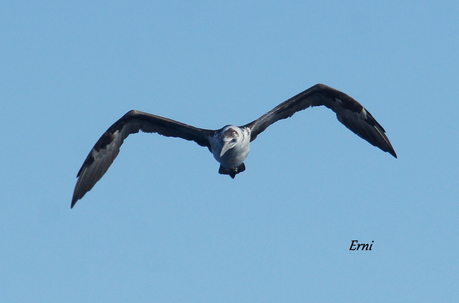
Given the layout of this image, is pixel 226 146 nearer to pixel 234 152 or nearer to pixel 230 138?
pixel 230 138

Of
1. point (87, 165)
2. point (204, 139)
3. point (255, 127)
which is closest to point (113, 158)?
point (87, 165)

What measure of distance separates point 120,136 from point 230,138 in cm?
334

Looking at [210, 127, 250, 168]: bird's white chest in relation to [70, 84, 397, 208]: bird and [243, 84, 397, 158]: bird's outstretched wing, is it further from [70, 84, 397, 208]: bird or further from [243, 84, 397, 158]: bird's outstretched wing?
[243, 84, 397, 158]: bird's outstretched wing

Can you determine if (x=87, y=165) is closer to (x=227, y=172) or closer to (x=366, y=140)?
(x=227, y=172)

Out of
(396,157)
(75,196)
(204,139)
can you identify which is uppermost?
(396,157)

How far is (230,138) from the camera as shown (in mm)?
22859

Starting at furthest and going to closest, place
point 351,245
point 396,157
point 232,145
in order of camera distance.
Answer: point 351,245 → point 396,157 → point 232,145

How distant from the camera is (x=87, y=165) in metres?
23.6

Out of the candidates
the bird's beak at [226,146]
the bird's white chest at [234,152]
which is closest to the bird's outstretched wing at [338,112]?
the bird's white chest at [234,152]

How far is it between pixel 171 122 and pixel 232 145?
2.05m

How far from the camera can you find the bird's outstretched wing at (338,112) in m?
24.1

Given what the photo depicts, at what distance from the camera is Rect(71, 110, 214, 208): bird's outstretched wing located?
2359 cm

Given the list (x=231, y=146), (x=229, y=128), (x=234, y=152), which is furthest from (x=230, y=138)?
(x=234, y=152)

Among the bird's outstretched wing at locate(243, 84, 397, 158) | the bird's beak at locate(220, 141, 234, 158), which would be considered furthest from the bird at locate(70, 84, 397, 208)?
the bird's beak at locate(220, 141, 234, 158)
